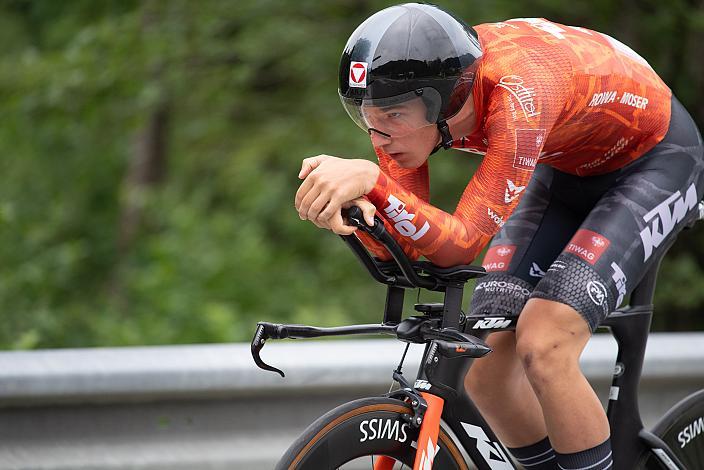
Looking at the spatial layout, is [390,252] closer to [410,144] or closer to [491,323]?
[410,144]

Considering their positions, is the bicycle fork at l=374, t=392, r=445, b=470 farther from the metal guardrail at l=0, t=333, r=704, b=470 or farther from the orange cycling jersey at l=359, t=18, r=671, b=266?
the metal guardrail at l=0, t=333, r=704, b=470

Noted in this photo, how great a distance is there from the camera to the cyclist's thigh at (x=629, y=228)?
2.77 m

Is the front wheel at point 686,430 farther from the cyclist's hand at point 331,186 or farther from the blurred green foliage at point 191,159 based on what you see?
the blurred green foliage at point 191,159

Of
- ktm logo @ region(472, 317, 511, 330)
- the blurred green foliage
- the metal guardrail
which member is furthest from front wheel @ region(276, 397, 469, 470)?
the blurred green foliage

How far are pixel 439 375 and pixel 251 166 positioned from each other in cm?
781

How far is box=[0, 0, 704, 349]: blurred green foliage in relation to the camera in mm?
7262

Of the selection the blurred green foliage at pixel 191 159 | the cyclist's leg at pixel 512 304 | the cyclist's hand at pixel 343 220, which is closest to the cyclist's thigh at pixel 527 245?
the cyclist's leg at pixel 512 304

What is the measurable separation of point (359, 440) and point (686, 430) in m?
1.38

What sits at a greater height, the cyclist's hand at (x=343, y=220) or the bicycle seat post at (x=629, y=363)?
the cyclist's hand at (x=343, y=220)

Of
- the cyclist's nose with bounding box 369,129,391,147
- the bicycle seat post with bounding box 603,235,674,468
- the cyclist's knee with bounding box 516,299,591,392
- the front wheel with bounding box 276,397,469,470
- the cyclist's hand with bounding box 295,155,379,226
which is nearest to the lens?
the cyclist's hand with bounding box 295,155,379,226

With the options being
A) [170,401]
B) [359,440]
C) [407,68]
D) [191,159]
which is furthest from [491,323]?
[191,159]

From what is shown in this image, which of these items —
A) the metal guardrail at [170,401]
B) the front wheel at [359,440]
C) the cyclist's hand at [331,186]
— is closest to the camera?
the cyclist's hand at [331,186]

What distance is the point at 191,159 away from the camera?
11.3 meters

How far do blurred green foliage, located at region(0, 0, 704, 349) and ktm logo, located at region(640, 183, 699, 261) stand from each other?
3755mm
